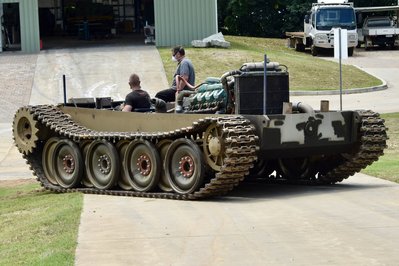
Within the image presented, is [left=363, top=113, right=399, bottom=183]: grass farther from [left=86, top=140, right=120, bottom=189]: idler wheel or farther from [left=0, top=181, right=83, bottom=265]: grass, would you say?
[left=0, top=181, right=83, bottom=265]: grass

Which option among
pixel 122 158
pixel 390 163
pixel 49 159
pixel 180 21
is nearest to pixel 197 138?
pixel 122 158

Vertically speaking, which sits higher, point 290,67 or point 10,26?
point 10,26

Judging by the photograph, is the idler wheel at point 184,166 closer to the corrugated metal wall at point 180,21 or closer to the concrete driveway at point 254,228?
the concrete driveway at point 254,228

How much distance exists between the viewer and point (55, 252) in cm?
1126

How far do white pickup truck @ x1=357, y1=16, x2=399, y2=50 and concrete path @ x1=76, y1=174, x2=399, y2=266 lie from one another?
40.9 metres

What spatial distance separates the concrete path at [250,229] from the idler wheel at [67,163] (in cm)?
160

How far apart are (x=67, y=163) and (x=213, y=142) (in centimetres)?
416

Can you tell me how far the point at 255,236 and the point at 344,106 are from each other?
23.2 meters

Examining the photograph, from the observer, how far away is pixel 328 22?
5238cm

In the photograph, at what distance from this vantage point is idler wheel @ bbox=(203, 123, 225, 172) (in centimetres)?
1508

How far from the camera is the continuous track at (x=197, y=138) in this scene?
1488 centimetres

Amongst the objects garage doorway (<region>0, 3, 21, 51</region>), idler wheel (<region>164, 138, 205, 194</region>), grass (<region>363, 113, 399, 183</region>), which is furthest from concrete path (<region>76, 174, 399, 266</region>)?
garage doorway (<region>0, 3, 21, 51</region>)

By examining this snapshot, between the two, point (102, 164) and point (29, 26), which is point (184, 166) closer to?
point (102, 164)

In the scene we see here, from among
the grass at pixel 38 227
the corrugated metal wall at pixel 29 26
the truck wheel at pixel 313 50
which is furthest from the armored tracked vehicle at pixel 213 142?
the truck wheel at pixel 313 50
